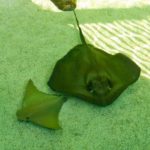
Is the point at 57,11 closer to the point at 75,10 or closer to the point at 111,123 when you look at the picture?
the point at 75,10

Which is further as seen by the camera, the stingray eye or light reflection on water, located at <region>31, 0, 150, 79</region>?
light reflection on water, located at <region>31, 0, 150, 79</region>

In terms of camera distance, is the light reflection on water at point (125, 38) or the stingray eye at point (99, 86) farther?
the light reflection on water at point (125, 38)

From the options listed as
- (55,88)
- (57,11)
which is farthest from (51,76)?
(57,11)

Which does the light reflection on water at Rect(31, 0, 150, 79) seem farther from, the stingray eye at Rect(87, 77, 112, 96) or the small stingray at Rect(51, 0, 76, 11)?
the stingray eye at Rect(87, 77, 112, 96)

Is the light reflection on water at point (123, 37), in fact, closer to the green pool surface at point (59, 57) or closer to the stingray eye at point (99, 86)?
the green pool surface at point (59, 57)

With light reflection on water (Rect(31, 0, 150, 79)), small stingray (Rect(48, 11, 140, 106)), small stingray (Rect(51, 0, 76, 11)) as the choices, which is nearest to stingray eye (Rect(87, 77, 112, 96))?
small stingray (Rect(48, 11, 140, 106))

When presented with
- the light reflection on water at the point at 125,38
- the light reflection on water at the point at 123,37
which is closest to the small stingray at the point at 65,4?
the light reflection on water at the point at 123,37

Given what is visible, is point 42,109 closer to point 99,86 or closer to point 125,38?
point 99,86
